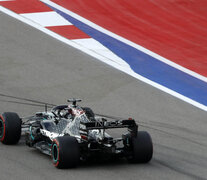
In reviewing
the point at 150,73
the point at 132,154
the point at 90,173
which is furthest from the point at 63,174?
the point at 150,73

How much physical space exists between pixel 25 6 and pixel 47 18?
1.19 m

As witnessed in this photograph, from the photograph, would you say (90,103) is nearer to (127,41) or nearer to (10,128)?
(10,128)

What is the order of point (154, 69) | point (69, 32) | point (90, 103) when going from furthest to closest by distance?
point (69, 32) < point (154, 69) < point (90, 103)

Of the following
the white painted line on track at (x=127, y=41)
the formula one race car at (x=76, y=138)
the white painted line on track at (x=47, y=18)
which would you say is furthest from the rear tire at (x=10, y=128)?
the white painted line on track at (x=47, y=18)

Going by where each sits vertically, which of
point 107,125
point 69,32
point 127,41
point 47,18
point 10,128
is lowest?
point 10,128

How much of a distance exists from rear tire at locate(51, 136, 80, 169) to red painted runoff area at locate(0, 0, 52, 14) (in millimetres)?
11352

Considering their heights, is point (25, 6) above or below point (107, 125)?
above

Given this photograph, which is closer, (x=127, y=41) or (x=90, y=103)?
(x=90, y=103)

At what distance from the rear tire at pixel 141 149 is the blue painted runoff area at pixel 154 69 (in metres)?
5.50

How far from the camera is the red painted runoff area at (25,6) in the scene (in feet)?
68.8

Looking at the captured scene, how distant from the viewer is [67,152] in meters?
10.2

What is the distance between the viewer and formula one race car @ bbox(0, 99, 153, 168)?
10263 millimetres

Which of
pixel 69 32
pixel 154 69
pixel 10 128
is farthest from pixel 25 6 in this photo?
pixel 10 128

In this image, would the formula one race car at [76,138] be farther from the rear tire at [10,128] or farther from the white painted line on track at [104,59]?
the white painted line on track at [104,59]
